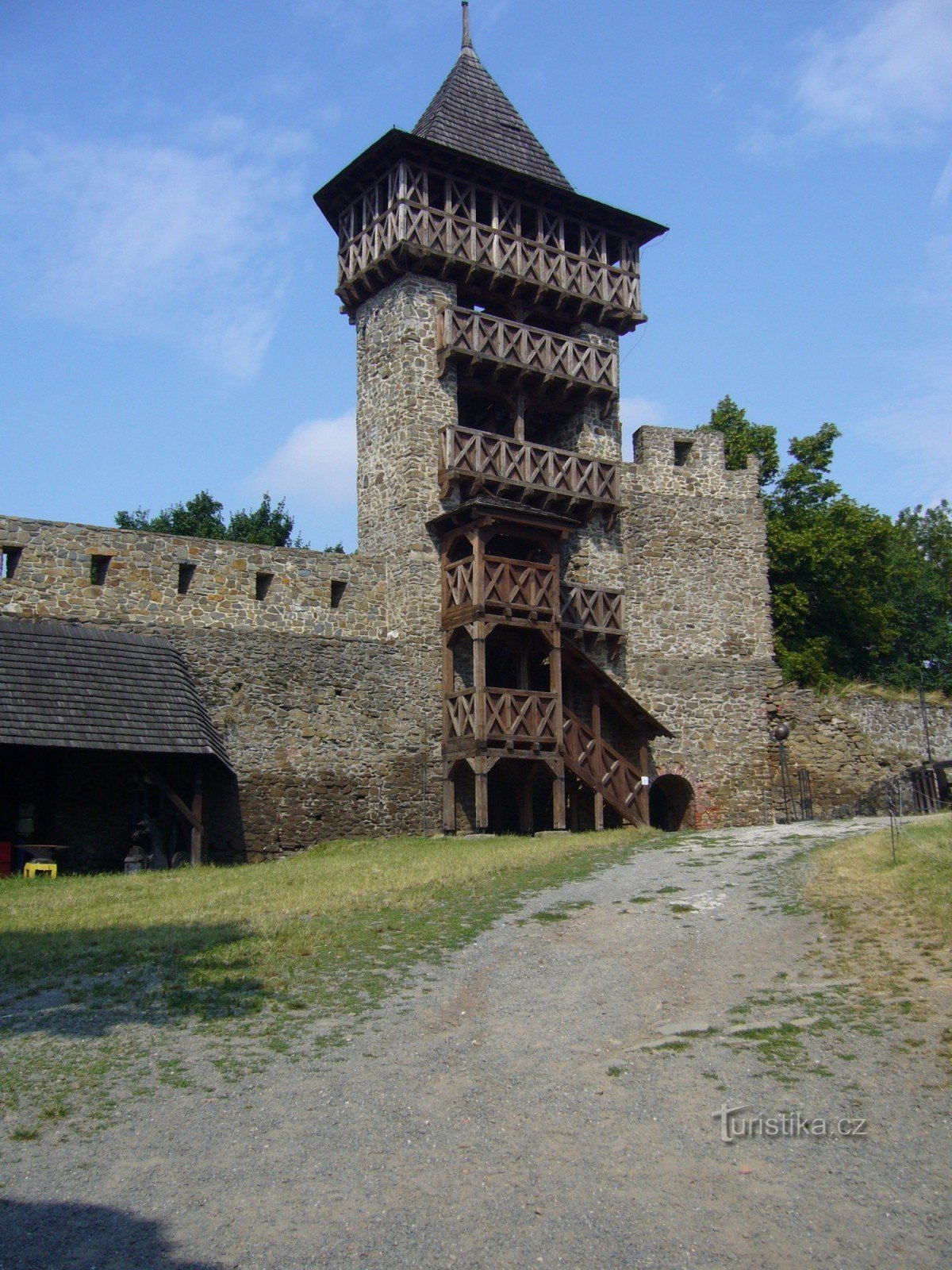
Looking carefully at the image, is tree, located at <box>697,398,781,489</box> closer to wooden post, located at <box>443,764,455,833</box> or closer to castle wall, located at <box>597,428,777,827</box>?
castle wall, located at <box>597,428,777,827</box>

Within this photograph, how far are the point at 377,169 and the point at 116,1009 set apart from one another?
20.9 m

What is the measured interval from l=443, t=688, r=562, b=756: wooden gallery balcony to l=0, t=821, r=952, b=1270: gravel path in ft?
41.1

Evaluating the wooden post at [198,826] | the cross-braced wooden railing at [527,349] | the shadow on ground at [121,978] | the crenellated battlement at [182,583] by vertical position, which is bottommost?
the shadow on ground at [121,978]

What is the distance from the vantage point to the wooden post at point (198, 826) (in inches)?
750

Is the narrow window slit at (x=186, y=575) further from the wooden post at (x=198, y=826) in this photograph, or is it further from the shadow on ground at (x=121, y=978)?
the shadow on ground at (x=121, y=978)

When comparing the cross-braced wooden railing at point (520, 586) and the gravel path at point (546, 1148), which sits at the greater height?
the cross-braced wooden railing at point (520, 586)

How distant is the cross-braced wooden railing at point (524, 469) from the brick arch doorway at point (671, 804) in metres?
6.48

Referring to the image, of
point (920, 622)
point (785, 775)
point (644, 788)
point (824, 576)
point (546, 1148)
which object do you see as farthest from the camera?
point (920, 622)

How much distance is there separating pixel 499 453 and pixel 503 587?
3239mm

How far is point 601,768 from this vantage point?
2397cm

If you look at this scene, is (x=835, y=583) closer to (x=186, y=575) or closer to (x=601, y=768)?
(x=601, y=768)

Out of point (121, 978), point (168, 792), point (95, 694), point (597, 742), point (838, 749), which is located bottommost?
point (121, 978)

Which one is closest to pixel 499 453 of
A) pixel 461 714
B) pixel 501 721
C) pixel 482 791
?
pixel 461 714

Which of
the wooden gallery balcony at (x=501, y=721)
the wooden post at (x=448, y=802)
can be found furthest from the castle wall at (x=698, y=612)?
the wooden post at (x=448, y=802)
